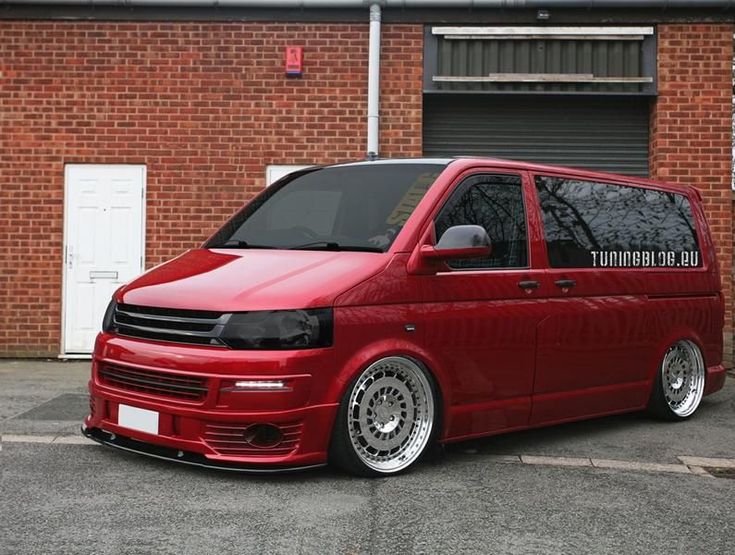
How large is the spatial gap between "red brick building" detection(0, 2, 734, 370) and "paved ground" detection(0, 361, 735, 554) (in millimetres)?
4938

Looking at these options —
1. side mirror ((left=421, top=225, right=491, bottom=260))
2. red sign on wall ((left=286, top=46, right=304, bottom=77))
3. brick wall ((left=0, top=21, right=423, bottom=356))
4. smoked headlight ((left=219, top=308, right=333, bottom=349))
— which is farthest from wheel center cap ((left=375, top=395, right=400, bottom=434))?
red sign on wall ((left=286, top=46, right=304, bottom=77))

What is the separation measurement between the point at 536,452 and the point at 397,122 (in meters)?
5.73

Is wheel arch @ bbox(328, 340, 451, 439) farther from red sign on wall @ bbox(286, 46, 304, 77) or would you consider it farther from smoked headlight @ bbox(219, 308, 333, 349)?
red sign on wall @ bbox(286, 46, 304, 77)

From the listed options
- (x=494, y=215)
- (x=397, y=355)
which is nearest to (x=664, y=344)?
(x=494, y=215)

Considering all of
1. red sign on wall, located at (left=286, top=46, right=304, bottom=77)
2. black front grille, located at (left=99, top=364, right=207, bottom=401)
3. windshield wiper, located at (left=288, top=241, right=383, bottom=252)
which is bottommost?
black front grille, located at (left=99, top=364, right=207, bottom=401)

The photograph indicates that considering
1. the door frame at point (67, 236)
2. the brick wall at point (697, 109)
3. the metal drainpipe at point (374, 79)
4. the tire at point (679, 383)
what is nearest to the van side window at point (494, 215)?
the tire at point (679, 383)

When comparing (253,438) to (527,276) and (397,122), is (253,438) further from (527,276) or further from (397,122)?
(397,122)

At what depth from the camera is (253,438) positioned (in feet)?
14.8

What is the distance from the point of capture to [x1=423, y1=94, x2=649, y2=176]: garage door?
1077 centimetres

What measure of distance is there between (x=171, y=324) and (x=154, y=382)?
32 cm

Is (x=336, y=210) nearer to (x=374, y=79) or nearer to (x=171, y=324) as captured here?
(x=171, y=324)

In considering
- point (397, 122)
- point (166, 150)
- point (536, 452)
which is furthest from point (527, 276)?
point (166, 150)

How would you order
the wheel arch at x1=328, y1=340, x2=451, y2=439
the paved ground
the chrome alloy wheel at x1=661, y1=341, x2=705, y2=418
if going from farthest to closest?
the chrome alloy wheel at x1=661, y1=341, x2=705, y2=418 → the wheel arch at x1=328, y1=340, x2=451, y2=439 → the paved ground

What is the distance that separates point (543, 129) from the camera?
10.8 meters
